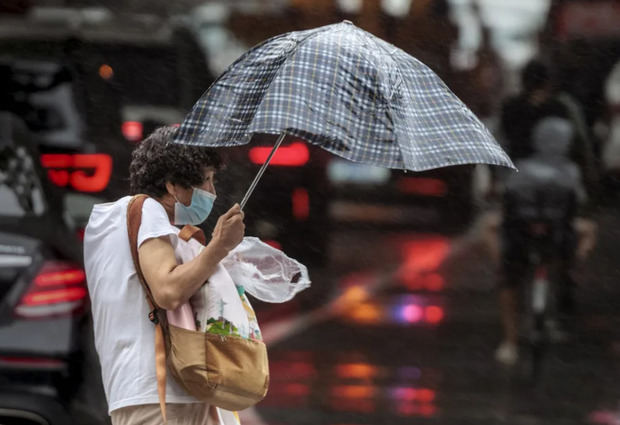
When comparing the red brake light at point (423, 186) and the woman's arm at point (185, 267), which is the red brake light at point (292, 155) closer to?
the red brake light at point (423, 186)

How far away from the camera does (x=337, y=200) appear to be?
8.12m

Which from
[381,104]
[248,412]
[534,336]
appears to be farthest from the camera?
[534,336]

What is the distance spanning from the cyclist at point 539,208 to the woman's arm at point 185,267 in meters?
4.81

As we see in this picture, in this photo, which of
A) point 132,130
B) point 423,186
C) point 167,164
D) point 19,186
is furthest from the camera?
point 423,186

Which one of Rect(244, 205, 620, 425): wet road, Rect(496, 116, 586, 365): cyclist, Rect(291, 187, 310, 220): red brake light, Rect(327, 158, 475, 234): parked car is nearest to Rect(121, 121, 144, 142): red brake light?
Rect(291, 187, 310, 220): red brake light

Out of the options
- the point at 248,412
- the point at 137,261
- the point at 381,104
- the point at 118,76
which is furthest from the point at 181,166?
the point at 118,76

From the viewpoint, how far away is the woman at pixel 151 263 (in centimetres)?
330

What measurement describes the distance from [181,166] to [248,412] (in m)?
3.59

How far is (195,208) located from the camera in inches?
139

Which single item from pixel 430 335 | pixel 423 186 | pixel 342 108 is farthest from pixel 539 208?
pixel 342 108

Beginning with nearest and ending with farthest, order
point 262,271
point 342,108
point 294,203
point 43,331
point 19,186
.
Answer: point 342,108 → point 262,271 → point 43,331 → point 19,186 → point 294,203

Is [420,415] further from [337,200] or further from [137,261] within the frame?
[137,261]

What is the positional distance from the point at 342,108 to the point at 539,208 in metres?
4.79

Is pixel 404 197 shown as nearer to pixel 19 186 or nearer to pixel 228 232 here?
pixel 19 186
